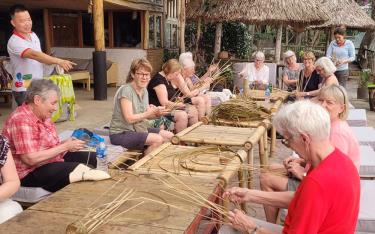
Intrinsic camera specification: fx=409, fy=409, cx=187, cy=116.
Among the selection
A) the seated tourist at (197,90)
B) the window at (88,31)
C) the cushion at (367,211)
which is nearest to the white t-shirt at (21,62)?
the seated tourist at (197,90)

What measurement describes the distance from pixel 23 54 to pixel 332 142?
9.63 ft

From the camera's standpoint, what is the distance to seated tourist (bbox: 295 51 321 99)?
5543 millimetres

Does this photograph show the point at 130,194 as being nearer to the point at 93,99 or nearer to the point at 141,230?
the point at 141,230

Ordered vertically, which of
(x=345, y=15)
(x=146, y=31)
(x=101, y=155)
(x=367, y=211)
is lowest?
(x=367, y=211)

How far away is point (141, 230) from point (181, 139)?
1.65 m

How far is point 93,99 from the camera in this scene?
332 inches

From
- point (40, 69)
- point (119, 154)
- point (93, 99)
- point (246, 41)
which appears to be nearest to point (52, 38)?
point (93, 99)

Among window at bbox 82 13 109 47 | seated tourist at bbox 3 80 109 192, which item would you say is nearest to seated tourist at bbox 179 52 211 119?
seated tourist at bbox 3 80 109 192

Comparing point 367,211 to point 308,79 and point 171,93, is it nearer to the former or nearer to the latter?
point 171,93

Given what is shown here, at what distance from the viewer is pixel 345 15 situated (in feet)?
46.8

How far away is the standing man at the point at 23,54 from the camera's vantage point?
3838 mm

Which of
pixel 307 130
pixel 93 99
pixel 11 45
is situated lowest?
pixel 93 99

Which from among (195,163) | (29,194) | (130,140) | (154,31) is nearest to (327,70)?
(130,140)

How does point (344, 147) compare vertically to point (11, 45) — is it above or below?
below
